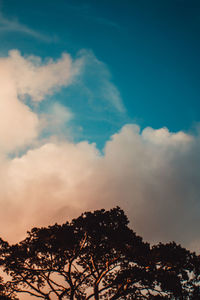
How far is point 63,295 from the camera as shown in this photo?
18719mm

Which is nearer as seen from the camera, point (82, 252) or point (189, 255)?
point (189, 255)

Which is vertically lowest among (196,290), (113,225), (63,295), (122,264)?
(196,290)

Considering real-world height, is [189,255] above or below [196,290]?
above

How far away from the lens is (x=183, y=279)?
56.4 feet

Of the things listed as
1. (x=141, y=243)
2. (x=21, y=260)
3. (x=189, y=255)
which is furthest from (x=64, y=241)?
(x=189, y=255)

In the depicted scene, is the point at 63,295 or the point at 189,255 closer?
the point at 189,255

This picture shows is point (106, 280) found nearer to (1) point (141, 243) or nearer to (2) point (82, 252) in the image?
(2) point (82, 252)

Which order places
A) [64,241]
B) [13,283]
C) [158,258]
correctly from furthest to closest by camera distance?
1. [13,283]
2. [64,241]
3. [158,258]

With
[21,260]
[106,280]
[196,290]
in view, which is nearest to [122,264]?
[106,280]

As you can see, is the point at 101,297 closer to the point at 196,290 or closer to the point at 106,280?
the point at 106,280

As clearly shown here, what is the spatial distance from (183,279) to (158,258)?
3.38 meters

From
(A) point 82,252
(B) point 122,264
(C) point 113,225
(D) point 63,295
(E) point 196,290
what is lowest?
(E) point 196,290

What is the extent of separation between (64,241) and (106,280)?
6418 millimetres

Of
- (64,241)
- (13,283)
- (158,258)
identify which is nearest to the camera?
(158,258)
